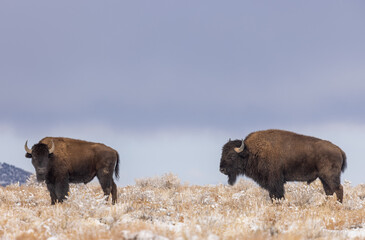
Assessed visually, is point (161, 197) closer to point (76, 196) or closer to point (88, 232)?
point (76, 196)

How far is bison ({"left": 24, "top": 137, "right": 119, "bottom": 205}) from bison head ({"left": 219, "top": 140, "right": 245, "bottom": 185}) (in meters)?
3.19

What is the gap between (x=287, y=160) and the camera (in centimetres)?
1108

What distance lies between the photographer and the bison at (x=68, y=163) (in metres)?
10.9

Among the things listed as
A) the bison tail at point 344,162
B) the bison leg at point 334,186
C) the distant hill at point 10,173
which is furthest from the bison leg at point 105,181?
the distant hill at point 10,173

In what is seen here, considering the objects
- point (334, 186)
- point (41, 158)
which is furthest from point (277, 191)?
point (41, 158)

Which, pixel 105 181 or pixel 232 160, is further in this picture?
pixel 232 160

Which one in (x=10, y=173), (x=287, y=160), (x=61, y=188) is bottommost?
(x=10, y=173)

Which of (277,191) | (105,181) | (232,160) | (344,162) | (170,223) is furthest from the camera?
(232,160)

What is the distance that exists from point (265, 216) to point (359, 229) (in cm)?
170

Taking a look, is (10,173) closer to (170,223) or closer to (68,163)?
(68,163)

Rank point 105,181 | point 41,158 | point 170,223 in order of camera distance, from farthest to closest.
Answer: point 105,181
point 41,158
point 170,223

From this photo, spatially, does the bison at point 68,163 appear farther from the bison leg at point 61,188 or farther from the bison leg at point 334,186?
the bison leg at point 334,186

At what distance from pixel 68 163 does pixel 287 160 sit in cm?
605

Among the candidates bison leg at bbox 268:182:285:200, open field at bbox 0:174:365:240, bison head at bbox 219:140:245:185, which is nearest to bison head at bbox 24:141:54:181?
open field at bbox 0:174:365:240
